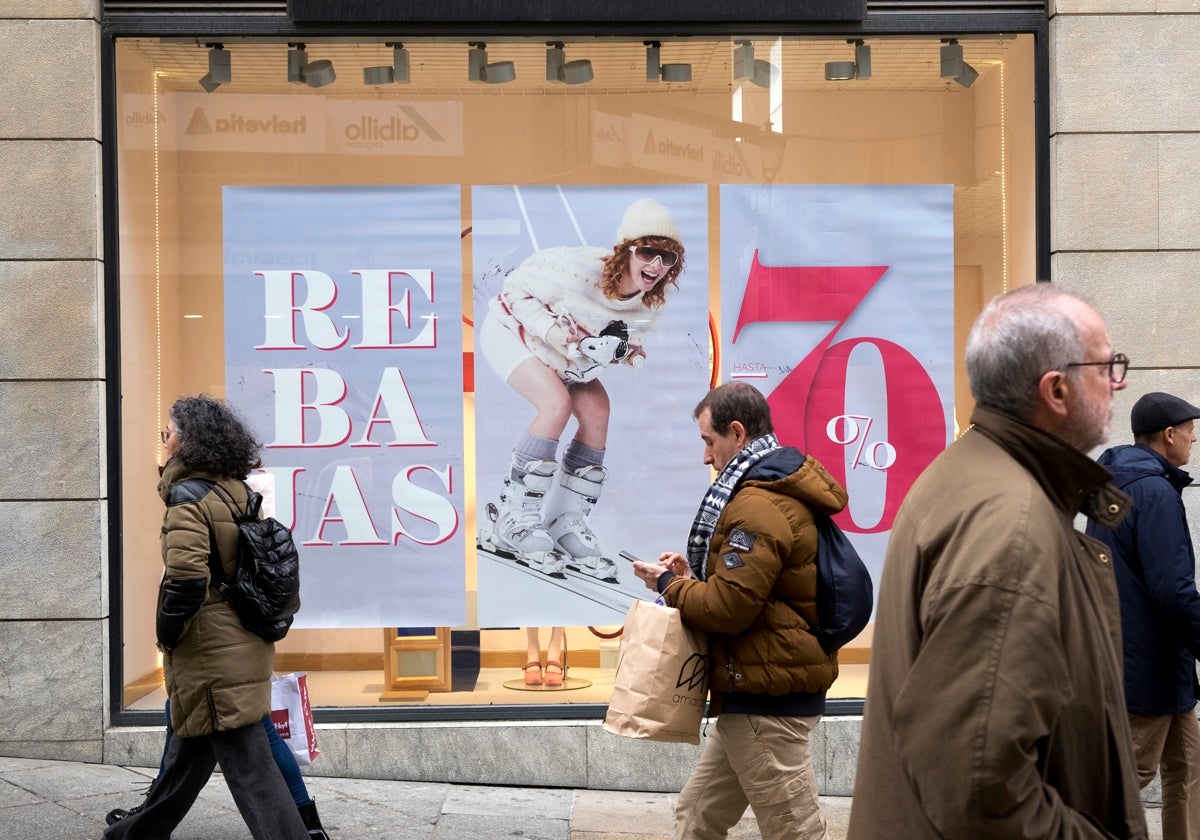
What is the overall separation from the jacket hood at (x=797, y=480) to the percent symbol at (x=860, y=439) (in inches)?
→ 108

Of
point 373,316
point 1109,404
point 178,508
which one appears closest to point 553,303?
point 373,316

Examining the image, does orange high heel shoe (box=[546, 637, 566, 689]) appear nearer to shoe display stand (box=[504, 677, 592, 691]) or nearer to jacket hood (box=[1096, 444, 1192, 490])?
shoe display stand (box=[504, 677, 592, 691])

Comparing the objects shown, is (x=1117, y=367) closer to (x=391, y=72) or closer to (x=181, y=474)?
(x=181, y=474)

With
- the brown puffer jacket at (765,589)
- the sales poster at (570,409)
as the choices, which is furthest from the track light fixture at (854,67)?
the brown puffer jacket at (765,589)

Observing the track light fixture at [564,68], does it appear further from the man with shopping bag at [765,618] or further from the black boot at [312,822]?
the black boot at [312,822]

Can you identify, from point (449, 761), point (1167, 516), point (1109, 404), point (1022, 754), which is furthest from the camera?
point (449, 761)

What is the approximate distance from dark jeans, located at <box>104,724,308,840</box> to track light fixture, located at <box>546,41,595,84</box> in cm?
390

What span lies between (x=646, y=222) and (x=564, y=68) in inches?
37.8

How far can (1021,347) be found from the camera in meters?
2.29

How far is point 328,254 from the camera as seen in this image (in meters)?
6.97

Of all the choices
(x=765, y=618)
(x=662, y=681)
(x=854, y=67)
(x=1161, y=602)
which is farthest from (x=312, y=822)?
(x=854, y=67)

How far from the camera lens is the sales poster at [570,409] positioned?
6965mm

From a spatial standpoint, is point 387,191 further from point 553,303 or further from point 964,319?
point 964,319

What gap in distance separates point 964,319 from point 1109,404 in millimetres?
4971
